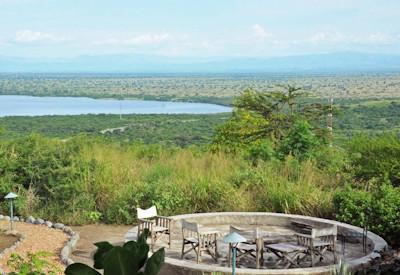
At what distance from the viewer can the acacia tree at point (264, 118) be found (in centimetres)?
2409

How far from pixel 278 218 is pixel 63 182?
5.09m

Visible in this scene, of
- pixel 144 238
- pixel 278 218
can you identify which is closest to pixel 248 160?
pixel 278 218

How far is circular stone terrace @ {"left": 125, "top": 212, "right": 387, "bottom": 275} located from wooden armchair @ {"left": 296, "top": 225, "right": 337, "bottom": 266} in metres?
0.18

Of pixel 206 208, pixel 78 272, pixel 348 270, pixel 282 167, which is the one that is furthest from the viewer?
pixel 282 167

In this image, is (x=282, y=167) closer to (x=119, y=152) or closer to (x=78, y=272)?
(x=119, y=152)

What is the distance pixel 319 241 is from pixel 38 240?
199 inches

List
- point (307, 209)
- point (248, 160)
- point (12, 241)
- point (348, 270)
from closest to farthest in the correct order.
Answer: point (348, 270)
point (12, 241)
point (307, 209)
point (248, 160)

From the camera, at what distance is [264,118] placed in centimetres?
2506

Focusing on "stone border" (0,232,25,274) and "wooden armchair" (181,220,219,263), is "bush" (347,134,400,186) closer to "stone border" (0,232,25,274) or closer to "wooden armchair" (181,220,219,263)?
"wooden armchair" (181,220,219,263)

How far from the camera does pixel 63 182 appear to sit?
1406 cm

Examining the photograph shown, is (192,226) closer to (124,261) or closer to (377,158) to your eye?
(377,158)

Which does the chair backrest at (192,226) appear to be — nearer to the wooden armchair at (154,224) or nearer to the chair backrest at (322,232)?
the wooden armchair at (154,224)

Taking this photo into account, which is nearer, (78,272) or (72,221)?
(78,272)

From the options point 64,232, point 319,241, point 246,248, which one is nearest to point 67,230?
point 64,232
